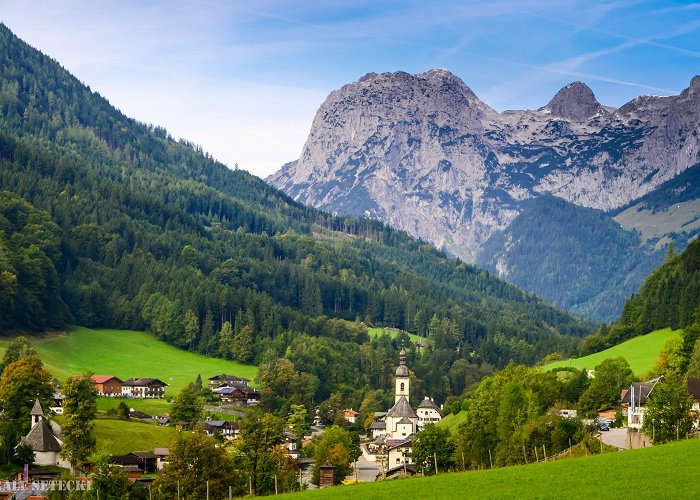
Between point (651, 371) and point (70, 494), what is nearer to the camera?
point (70, 494)

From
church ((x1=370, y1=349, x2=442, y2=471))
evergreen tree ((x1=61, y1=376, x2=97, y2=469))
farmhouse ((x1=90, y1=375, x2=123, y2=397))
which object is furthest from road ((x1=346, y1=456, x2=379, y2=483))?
farmhouse ((x1=90, y1=375, x2=123, y2=397))

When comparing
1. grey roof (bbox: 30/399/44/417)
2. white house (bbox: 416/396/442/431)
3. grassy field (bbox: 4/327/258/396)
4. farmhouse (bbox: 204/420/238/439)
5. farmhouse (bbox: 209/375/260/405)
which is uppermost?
grassy field (bbox: 4/327/258/396)

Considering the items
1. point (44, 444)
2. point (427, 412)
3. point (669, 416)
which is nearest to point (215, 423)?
point (44, 444)

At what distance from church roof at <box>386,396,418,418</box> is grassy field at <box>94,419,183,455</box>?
50.9 m

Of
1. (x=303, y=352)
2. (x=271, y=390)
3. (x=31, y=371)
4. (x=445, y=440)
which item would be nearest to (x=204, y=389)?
(x=271, y=390)

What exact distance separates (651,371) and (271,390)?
62801 millimetres

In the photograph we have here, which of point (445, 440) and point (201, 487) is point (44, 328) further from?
point (201, 487)

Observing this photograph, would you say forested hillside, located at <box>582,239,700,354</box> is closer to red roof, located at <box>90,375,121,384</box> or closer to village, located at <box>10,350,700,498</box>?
village, located at <box>10,350,700,498</box>

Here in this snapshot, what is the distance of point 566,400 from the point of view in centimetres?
12744

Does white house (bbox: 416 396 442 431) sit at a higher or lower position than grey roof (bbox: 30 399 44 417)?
higher

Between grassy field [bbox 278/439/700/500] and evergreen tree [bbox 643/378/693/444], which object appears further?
evergreen tree [bbox 643/378/693/444]

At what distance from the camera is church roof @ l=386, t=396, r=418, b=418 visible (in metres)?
169

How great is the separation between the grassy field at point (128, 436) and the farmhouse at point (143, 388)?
3757cm

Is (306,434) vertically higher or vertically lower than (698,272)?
lower
